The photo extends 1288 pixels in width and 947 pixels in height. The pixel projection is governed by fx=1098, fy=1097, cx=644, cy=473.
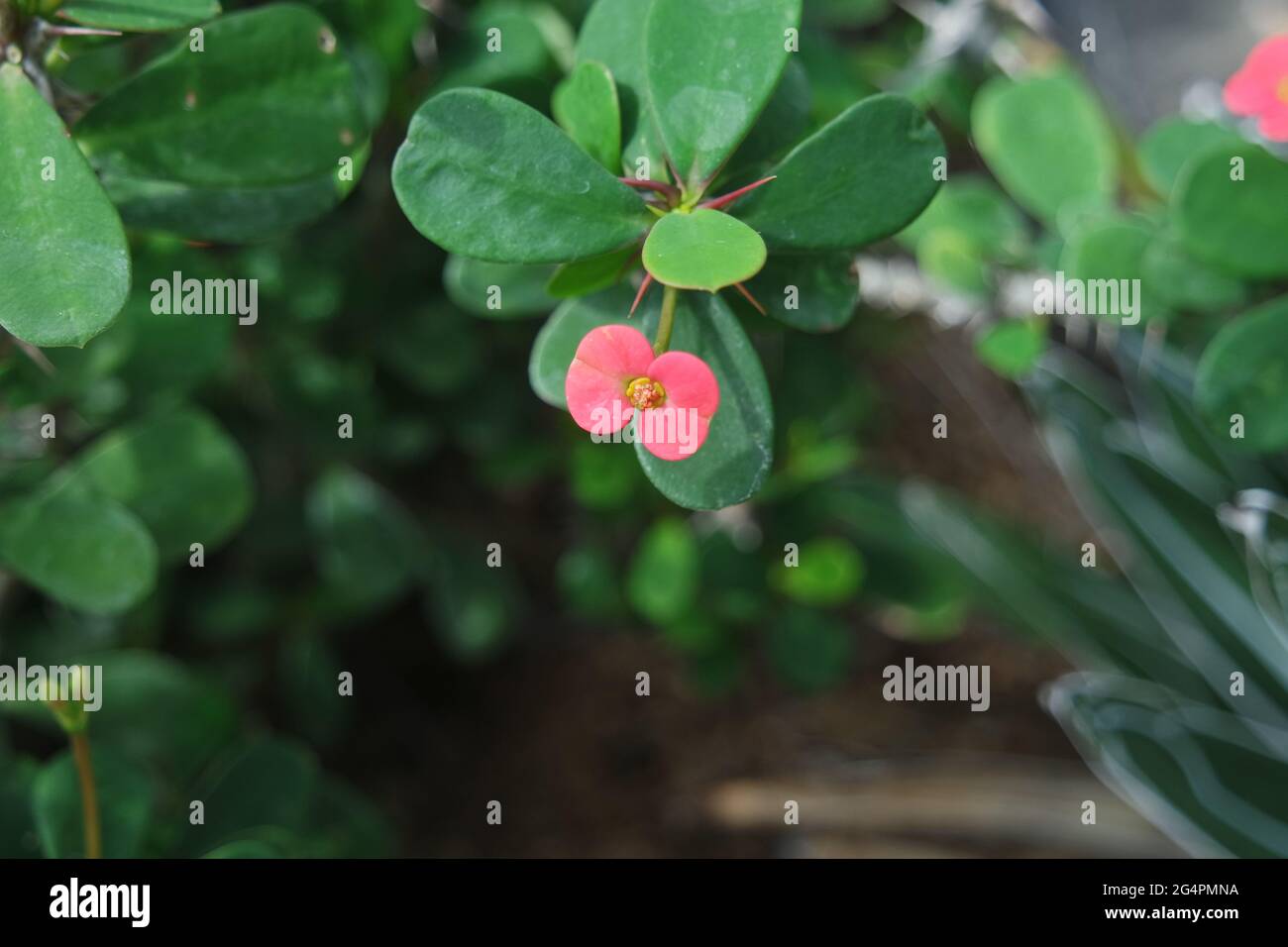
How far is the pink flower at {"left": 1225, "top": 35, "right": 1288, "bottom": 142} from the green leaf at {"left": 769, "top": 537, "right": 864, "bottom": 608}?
1.98 ft

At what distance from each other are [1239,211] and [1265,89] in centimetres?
12

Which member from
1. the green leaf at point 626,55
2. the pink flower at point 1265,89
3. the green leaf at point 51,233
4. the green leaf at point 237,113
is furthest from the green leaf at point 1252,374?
the green leaf at point 51,233

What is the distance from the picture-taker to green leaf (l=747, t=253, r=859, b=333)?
2.09 feet

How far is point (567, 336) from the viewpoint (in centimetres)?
65

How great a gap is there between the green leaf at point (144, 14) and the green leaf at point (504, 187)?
150mm

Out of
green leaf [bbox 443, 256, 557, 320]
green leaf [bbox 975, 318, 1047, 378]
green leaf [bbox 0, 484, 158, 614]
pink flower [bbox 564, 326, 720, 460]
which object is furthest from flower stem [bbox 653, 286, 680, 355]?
green leaf [bbox 975, 318, 1047, 378]

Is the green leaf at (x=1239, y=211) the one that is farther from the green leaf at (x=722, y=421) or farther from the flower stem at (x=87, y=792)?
the flower stem at (x=87, y=792)

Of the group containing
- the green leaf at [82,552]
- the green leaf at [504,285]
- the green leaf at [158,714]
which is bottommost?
the green leaf at [158,714]

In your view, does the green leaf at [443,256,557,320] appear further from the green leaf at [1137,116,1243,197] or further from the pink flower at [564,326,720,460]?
the green leaf at [1137,116,1243,197]

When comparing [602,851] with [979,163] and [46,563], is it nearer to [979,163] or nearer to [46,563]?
[46,563]

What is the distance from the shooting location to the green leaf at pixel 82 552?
80 cm


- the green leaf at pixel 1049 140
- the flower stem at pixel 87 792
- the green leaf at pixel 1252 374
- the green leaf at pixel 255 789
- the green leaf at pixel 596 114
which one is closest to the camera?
the green leaf at pixel 596 114

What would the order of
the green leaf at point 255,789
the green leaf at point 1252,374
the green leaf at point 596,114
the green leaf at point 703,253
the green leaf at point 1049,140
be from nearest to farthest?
the green leaf at point 703,253
the green leaf at point 596,114
the green leaf at point 1252,374
the green leaf at point 255,789
the green leaf at point 1049,140
